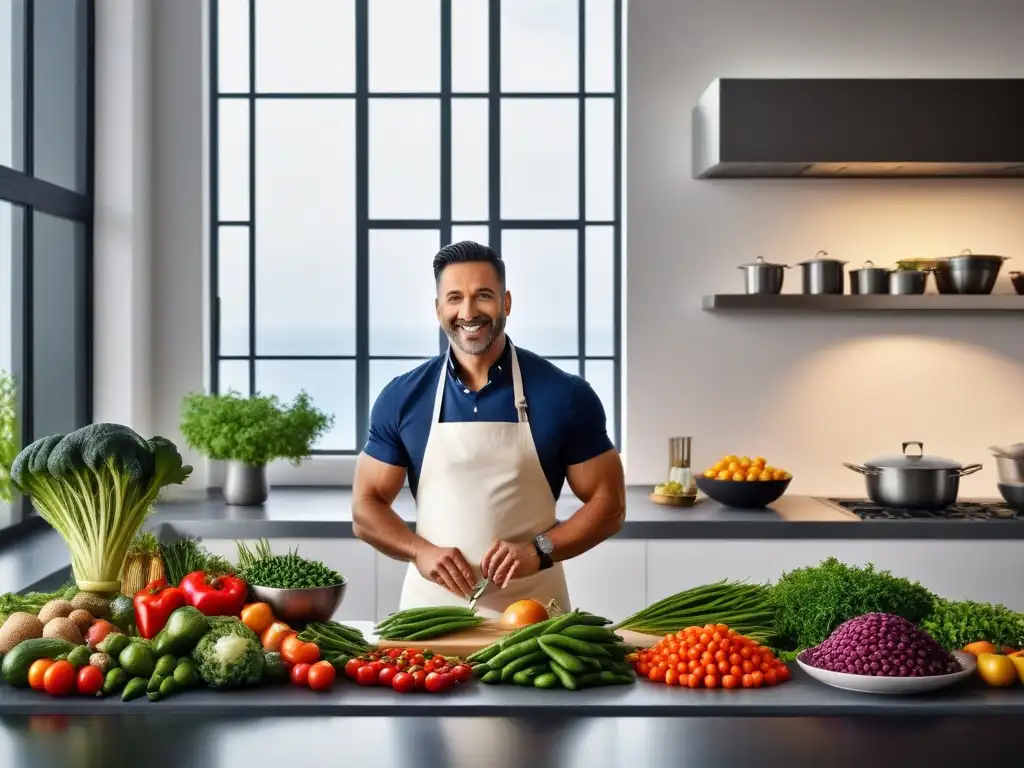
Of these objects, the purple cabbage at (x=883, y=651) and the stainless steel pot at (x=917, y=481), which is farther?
the stainless steel pot at (x=917, y=481)

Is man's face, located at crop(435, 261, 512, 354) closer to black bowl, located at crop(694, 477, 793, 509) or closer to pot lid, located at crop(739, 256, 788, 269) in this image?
black bowl, located at crop(694, 477, 793, 509)

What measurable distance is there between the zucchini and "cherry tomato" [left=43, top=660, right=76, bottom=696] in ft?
0.20

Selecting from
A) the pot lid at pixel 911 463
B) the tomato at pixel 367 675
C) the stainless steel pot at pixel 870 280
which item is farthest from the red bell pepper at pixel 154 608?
the stainless steel pot at pixel 870 280

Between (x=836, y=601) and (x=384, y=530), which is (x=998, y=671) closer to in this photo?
(x=836, y=601)

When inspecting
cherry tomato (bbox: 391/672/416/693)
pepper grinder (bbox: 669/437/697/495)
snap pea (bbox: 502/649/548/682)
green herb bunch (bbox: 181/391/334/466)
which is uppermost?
green herb bunch (bbox: 181/391/334/466)

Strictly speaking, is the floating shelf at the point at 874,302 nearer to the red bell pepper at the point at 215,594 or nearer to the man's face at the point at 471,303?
the man's face at the point at 471,303

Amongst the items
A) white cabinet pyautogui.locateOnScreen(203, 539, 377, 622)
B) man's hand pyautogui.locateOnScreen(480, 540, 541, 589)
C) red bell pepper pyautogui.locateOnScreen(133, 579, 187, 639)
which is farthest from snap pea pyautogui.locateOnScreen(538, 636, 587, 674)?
white cabinet pyautogui.locateOnScreen(203, 539, 377, 622)

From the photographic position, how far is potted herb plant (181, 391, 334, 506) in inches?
171

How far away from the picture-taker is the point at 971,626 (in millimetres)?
2250

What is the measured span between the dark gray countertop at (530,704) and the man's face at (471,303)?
985 mm

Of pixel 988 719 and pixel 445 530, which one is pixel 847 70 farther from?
pixel 988 719

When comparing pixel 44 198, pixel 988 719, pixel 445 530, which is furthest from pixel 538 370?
pixel 44 198

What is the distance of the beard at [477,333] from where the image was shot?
2.72 meters

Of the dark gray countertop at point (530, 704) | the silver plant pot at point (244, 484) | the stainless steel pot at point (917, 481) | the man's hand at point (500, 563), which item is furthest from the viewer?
the silver plant pot at point (244, 484)
